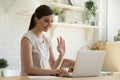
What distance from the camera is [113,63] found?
13.9ft

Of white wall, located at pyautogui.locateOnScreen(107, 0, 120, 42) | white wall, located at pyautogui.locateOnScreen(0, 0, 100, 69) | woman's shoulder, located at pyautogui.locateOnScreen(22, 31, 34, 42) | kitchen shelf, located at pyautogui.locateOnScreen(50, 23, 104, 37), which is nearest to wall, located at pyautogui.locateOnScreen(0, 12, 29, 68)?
white wall, located at pyautogui.locateOnScreen(0, 0, 100, 69)

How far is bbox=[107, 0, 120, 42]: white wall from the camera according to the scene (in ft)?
15.0

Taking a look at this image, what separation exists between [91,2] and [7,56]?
1629mm

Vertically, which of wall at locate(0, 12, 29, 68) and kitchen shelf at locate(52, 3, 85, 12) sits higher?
kitchen shelf at locate(52, 3, 85, 12)

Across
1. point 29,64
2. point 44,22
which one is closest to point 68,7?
point 44,22

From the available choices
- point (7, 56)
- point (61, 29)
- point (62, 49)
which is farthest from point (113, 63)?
point (62, 49)

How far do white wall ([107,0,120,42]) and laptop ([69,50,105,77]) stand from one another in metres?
2.57

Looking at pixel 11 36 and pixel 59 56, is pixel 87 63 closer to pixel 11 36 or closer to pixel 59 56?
pixel 59 56

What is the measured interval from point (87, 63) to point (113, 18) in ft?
9.20

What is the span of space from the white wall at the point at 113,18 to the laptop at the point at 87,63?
257 centimetres

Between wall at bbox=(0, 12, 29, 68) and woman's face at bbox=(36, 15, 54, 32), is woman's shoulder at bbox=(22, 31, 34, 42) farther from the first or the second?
wall at bbox=(0, 12, 29, 68)

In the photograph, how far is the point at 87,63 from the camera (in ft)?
6.55

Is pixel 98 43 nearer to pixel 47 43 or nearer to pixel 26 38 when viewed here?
pixel 47 43

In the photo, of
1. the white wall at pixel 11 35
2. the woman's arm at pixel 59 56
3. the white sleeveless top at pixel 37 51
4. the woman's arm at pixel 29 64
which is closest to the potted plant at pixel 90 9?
the white wall at pixel 11 35
